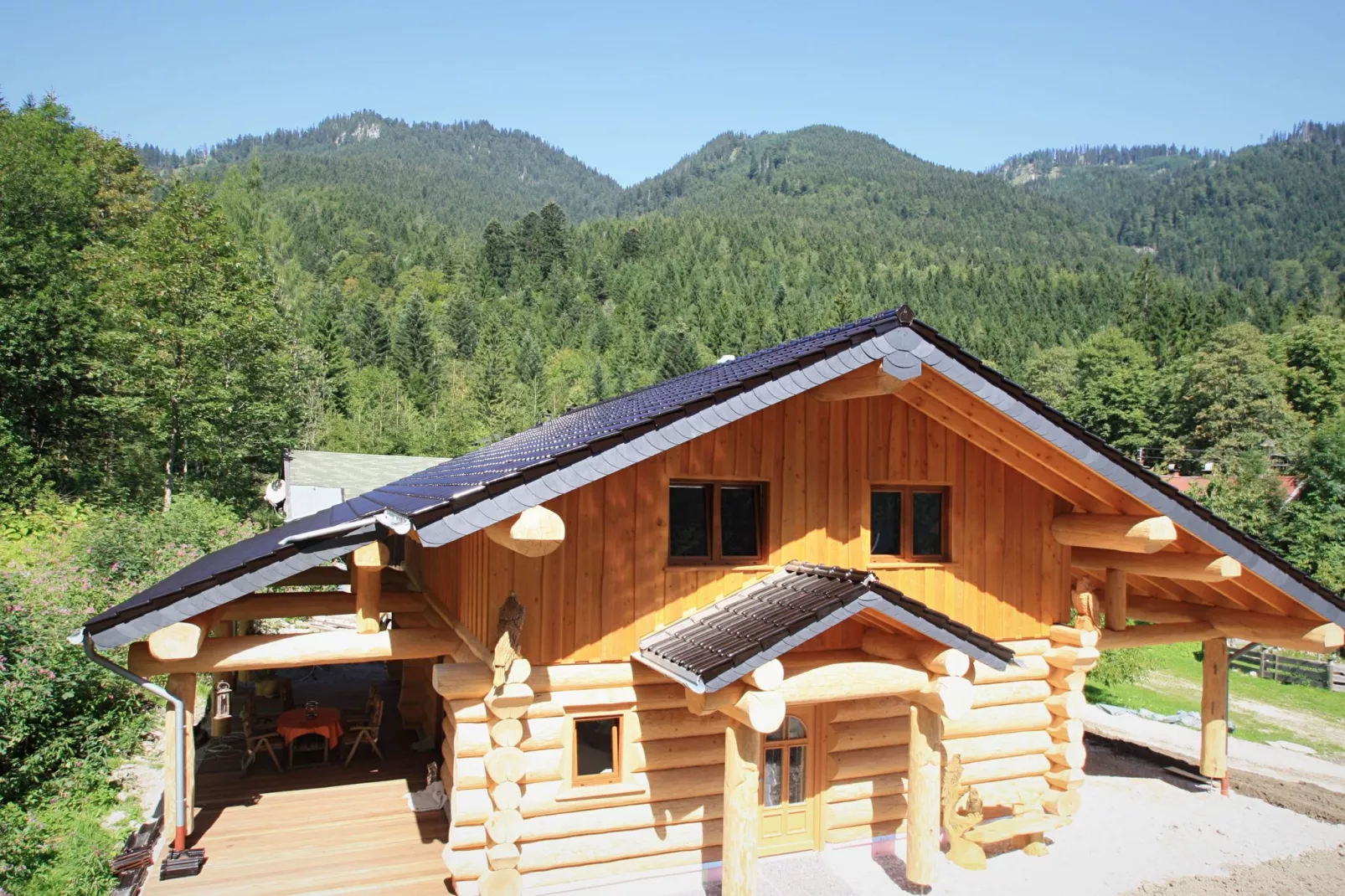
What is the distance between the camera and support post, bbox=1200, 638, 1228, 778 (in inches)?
488

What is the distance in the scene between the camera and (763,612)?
25.9 feet

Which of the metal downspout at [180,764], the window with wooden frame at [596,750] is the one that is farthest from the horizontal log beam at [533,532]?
the metal downspout at [180,764]

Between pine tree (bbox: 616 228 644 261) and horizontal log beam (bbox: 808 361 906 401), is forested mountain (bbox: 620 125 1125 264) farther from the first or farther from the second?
horizontal log beam (bbox: 808 361 906 401)

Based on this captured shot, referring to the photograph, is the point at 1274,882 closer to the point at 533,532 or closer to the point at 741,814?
the point at 741,814

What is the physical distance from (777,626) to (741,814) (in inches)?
69.1

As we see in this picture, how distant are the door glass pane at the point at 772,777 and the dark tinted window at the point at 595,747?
1747 millimetres

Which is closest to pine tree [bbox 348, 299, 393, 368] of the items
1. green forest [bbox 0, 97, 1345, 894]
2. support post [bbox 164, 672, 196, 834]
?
green forest [bbox 0, 97, 1345, 894]

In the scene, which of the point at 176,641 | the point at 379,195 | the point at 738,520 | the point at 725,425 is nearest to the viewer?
the point at 176,641

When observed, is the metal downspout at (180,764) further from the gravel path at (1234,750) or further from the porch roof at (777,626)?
the gravel path at (1234,750)

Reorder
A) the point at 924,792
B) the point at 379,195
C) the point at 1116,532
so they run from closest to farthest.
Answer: the point at 924,792 < the point at 1116,532 < the point at 379,195

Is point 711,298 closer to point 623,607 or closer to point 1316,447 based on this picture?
point 1316,447

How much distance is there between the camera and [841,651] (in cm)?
877

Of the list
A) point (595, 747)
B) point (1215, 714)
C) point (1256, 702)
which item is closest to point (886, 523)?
point (595, 747)

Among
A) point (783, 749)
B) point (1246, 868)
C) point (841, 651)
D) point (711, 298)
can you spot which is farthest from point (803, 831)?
point (711, 298)
